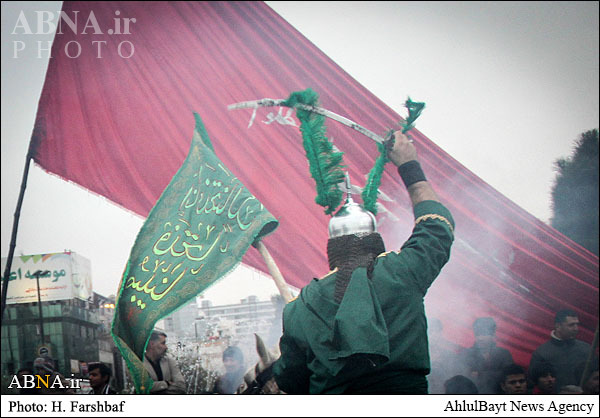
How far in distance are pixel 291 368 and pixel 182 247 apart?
34.7 inches

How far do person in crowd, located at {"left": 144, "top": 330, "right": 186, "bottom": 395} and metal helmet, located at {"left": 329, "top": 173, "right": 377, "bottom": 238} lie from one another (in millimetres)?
1051

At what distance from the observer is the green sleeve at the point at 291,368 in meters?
3.13

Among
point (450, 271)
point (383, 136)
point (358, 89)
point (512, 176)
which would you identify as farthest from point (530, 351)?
point (358, 89)

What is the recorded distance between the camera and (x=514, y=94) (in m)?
3.88

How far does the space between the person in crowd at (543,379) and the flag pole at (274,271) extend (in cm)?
134

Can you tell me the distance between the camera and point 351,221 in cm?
318

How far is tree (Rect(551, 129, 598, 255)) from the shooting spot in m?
3.78

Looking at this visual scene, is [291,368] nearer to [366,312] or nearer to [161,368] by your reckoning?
[366,312]

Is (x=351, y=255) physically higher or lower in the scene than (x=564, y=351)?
higher

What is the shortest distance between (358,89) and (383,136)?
1.28 ft

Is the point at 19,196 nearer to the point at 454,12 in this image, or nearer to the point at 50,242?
the point at 50,242

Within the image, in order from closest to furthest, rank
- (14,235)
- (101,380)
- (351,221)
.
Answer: (351,221) < (101,380) < (14,235)

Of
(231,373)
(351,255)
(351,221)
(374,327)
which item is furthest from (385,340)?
(231,373)
